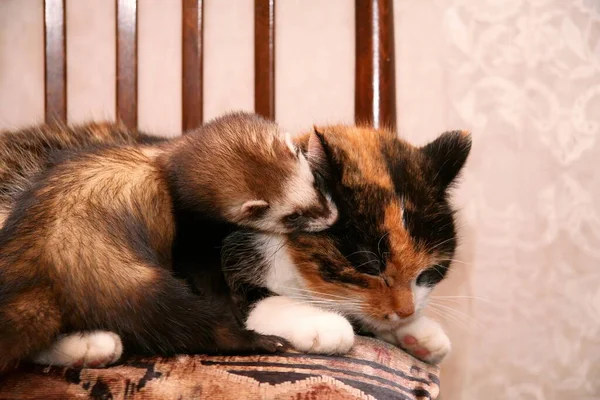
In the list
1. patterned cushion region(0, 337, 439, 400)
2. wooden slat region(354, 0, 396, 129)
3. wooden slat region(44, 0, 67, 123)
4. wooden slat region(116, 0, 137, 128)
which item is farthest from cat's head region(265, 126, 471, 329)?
wooden slat region(44, 0, 67, 123)

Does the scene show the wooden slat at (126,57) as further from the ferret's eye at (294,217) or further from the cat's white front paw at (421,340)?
the cat's white front paw at (421,340)

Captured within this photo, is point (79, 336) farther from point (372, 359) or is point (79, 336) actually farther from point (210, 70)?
point (210, 70)

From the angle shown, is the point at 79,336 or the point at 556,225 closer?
the point at 79,336

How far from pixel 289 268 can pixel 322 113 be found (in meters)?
0.70

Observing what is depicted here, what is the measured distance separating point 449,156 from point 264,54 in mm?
682

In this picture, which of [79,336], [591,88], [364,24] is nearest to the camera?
[79,336]

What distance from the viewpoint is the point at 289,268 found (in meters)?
0.94

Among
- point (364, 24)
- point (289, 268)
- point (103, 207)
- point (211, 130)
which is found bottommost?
point (289, 268)

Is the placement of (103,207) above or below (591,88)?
below

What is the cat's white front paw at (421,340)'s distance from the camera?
39.9 inches

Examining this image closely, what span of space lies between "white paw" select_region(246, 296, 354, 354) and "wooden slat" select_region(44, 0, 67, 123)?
913 millimetres

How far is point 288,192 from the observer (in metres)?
0.88

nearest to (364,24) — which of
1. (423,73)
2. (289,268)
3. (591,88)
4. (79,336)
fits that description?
(423,73)

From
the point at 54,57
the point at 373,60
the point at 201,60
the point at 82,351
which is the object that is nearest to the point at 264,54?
the point at 201,60
